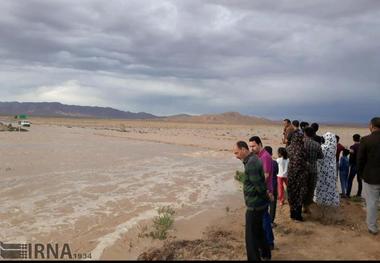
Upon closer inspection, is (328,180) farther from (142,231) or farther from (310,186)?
(142,231)

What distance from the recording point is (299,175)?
353 inches

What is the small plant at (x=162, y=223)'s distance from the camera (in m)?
8.30

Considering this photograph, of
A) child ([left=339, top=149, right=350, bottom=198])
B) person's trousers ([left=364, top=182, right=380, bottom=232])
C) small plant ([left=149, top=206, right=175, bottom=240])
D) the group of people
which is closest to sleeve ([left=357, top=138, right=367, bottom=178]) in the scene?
the group of people

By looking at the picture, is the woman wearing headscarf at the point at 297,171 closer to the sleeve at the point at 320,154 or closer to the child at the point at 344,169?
the sleeve at the point at 320,154

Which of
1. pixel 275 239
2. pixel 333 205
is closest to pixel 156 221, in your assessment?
pixel 275 239

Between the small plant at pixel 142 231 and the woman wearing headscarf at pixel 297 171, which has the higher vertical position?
the woman wearing headscarf at pixel 297 171

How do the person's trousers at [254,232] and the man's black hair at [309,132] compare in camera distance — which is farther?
the man's black hair at [309,132]

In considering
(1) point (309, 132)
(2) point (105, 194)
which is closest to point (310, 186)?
(1) point (309, 132)

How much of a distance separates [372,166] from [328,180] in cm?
170

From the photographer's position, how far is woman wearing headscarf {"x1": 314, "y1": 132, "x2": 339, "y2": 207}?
970 centimetres

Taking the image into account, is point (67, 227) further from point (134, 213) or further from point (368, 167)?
point (368, 167)

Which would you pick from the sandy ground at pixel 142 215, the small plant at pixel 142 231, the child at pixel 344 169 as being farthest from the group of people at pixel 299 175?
the small plant at pixel 142 231

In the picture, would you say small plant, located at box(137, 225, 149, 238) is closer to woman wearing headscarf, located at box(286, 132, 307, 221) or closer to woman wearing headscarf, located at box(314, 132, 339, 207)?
woman wearing headscarf, located at box(286, 132, 307, 221)

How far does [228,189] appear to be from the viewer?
46.2 feet
